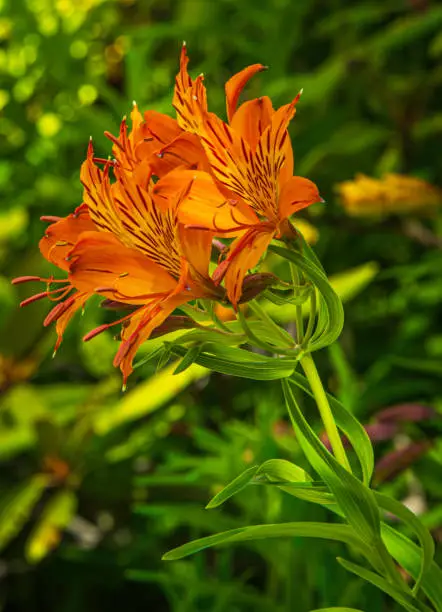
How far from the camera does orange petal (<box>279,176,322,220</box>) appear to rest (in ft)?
0.95

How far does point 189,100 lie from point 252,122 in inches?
1.2

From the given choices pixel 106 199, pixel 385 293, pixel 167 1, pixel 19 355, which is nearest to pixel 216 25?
pixel 167 1

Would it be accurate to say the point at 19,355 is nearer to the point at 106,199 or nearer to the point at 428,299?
the point at 428,299

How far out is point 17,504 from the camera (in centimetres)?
98

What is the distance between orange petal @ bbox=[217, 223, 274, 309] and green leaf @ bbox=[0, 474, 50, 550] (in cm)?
75

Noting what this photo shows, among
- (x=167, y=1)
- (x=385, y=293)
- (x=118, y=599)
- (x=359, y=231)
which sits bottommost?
(x=118, y=599)

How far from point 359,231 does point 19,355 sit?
1.62ft

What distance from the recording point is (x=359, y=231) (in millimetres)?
1129

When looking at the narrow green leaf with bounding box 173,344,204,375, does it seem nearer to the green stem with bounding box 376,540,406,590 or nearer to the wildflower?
the green stem with bounding box 376,540,406,590

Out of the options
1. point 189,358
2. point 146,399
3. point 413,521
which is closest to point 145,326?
point 189,358

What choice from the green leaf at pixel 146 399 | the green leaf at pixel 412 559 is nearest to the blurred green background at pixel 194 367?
the green leaf at pixel 146 399

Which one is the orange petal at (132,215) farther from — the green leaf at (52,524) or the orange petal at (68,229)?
the green leaf at (52,524)

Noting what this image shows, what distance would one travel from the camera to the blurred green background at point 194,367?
2.81 ft

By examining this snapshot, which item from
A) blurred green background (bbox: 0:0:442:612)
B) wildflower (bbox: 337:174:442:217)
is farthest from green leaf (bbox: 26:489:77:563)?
wildflower (bbox: 337:174:442:217)
